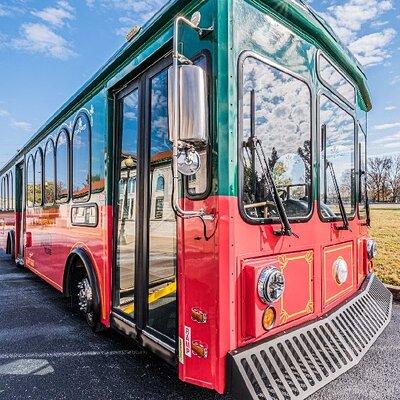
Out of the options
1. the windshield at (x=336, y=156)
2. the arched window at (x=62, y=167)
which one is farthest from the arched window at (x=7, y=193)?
the windshield at (x=336, y=156)

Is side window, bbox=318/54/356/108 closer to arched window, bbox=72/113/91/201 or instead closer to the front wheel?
arched window, bbox=72/113/91/201

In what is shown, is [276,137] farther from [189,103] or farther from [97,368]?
[97,368]

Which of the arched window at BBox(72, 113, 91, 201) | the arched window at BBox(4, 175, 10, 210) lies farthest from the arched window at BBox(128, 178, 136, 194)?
the arched window at BBox(4, 175, 10, 210)

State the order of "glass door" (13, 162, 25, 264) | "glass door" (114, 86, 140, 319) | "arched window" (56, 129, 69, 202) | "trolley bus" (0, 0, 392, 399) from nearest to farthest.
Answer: "trolley bus" (0, 0, 392, 399) < "glass door" (114, 86, 140, 319) < "arched window" (56, 129, 69, 202) < "glass door" (13, 162, 25, 264)

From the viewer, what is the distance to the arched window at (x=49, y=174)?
4871 mm

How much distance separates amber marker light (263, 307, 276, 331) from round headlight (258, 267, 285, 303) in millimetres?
97

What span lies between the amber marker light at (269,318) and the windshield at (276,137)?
1.82 ft

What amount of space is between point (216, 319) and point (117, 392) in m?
1.24

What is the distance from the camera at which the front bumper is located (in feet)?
6.21

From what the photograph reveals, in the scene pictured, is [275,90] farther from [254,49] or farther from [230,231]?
[230,231]

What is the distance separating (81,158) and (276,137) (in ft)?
7.60

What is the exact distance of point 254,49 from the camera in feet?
7.07

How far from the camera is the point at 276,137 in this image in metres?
2.39

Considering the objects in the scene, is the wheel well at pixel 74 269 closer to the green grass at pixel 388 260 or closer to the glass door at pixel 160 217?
the glass door at pixel 160 217
